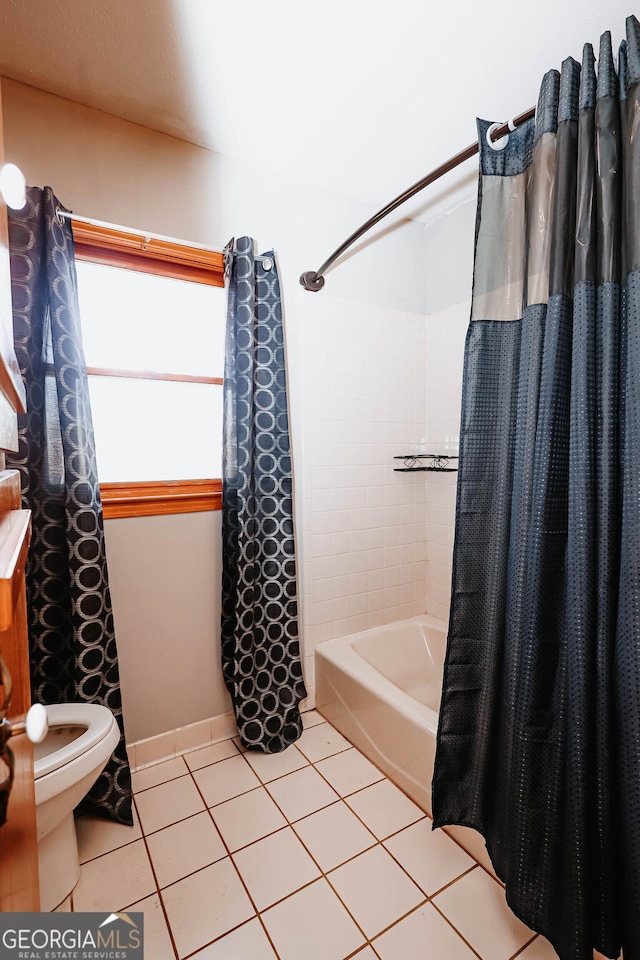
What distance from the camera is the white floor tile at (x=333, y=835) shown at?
1.38 meters

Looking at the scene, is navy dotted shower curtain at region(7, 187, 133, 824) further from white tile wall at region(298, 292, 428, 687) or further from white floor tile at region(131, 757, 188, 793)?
white tile wall at region(298, 292, 428, 687)

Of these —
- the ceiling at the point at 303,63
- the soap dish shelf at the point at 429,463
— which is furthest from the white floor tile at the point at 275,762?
the ceiling at the point at 303,63

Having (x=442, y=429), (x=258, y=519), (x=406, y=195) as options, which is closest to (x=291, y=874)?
(x=258, y=519)

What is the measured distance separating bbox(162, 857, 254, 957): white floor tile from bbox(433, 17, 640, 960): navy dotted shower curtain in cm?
62

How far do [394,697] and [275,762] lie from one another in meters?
0.59

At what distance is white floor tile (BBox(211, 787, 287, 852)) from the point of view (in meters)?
1.45

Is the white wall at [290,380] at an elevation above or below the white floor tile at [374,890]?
above

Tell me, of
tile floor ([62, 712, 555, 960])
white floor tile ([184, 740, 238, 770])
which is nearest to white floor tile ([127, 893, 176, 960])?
tile floor ([62, 712, 555, 960])

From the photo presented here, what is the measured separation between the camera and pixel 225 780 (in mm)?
1707

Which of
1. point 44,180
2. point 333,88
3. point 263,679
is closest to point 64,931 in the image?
point 263,679

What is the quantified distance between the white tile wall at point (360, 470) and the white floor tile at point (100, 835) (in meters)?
0.90

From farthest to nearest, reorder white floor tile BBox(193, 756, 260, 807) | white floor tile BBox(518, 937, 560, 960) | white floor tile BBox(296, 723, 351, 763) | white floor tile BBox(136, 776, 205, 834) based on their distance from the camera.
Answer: white floor tile BBox(296, 723, 351, 763) < white floor tile BBox(193, 756, 260, 807) < white floor tile BBox(136, 776, 205, 834) < white floor tile BBox(518, 937, 560, 960)

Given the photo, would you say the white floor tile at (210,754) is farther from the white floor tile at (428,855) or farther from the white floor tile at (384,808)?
the white floor tile at (428,855)

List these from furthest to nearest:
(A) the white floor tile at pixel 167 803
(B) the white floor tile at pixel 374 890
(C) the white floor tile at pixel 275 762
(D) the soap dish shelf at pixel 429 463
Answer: (D) the soap dish shelf at pixel 429 463 → (C) the white floor tile at pixel 275 762 → (A) the white floor tile at pixel 167 803 → (B) the white floor tile at pixel 374 890
